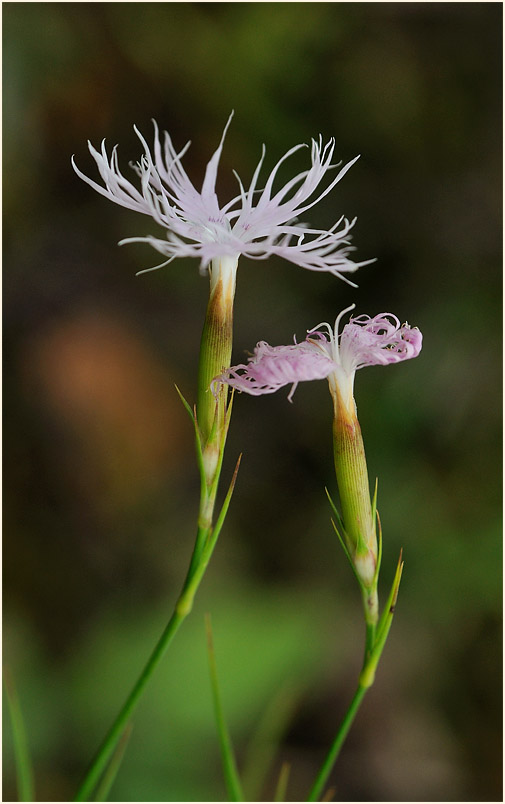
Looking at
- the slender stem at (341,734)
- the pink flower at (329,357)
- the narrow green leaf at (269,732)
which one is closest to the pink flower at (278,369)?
the pink flower at (329,357)

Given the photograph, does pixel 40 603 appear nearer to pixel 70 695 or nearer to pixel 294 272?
pixel 70 695

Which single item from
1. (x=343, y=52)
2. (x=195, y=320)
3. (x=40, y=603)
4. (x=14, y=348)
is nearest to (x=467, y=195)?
(x=343, y=52)

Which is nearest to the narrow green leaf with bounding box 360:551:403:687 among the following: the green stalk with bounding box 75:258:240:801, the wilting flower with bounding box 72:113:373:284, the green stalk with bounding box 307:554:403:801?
the green stalk with bounding box 307:554:403:801

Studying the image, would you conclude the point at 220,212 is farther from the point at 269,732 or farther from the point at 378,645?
the point at 269,732

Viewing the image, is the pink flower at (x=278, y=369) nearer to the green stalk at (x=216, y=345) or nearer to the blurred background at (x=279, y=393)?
the green stalk at (x=216, y=345)

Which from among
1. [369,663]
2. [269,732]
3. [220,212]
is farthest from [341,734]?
[269,732]
